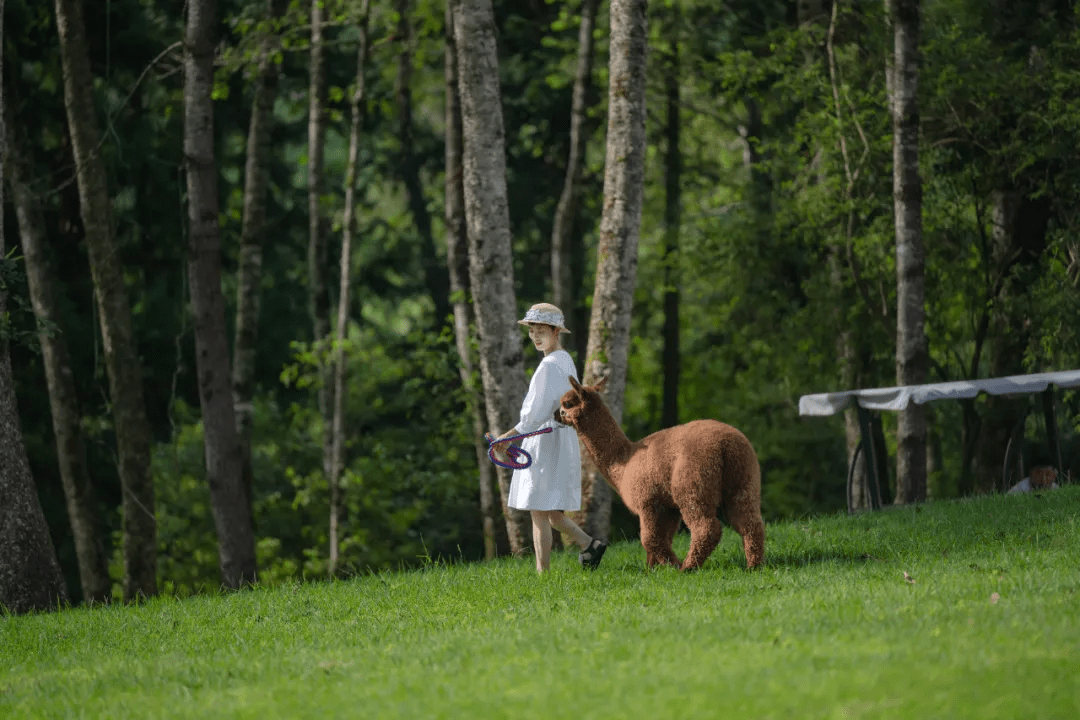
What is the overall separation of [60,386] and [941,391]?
37.4 ft

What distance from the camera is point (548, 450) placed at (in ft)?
31.9

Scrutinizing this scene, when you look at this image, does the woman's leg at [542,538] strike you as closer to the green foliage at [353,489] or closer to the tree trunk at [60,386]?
the tree trunk at [60,386]

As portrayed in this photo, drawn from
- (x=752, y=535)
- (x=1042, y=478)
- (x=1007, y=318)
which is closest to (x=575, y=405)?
(x=752, y=535)

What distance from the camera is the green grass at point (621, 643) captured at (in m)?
5.64

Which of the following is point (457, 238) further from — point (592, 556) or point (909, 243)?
point (592, 556)

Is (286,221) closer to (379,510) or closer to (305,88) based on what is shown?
(305,88)

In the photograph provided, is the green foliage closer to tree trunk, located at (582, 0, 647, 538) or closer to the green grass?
tree trunk, located at (582, 0, 647, 538)

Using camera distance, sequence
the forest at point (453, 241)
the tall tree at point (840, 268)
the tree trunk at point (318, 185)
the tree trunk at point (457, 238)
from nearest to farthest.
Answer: the forest at point (453, 241)
the tree trunk at point (457, 238)
the tree trunk at point (318, 185)
the tall tree at point (840, 268)

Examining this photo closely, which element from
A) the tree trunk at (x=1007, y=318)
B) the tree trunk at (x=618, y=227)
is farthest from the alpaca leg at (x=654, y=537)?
the tree trunk at (x=1007, y=318)

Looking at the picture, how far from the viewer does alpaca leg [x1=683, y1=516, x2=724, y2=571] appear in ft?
30.5

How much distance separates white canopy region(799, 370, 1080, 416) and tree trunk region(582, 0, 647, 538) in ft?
8.86

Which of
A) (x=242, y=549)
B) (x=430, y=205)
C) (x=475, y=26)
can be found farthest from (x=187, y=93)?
(x=430, y=205)

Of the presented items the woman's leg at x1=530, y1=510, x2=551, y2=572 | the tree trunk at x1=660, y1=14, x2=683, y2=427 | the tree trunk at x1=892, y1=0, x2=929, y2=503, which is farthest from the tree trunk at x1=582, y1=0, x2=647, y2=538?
the tree trunk at x1=660, y1=14, x2=683, y2=427

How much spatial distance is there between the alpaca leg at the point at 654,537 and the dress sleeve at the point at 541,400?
3.30ft
